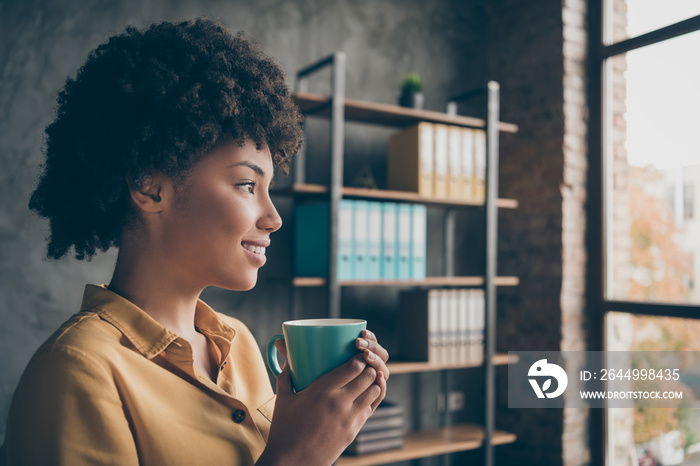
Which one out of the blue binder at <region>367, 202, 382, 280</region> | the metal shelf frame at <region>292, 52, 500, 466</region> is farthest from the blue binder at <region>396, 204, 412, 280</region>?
the metal shelf frame at <region>292, 52, 500, 466</region>

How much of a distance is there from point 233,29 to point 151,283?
208cm

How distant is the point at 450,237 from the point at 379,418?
44.9 inches

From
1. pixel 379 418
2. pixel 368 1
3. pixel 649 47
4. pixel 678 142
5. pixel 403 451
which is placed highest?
pixel 368 1

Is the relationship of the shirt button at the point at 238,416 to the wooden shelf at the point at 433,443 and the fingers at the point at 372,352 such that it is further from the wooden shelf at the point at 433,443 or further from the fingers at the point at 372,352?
the wooden shelf at the point at 433,443

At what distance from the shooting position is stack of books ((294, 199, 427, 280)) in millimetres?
2428

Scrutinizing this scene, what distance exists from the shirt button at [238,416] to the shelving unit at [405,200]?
1.47 m

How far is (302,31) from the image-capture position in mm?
2846

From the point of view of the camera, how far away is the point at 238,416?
0.80 m

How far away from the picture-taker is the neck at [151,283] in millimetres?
831

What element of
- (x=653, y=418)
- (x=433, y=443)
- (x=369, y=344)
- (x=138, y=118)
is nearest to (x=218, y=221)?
(x=138, y=118)

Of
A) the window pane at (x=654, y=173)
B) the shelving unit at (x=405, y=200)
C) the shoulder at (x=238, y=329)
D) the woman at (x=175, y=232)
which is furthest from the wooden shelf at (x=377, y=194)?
the woman at (x=175, y=232)

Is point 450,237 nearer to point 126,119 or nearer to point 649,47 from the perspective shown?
point 649,47

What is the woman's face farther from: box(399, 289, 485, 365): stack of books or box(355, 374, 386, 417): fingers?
box(399, 289, 485, 365): stack of books

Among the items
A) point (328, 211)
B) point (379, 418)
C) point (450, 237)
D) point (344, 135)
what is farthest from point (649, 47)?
point (379, 418)
